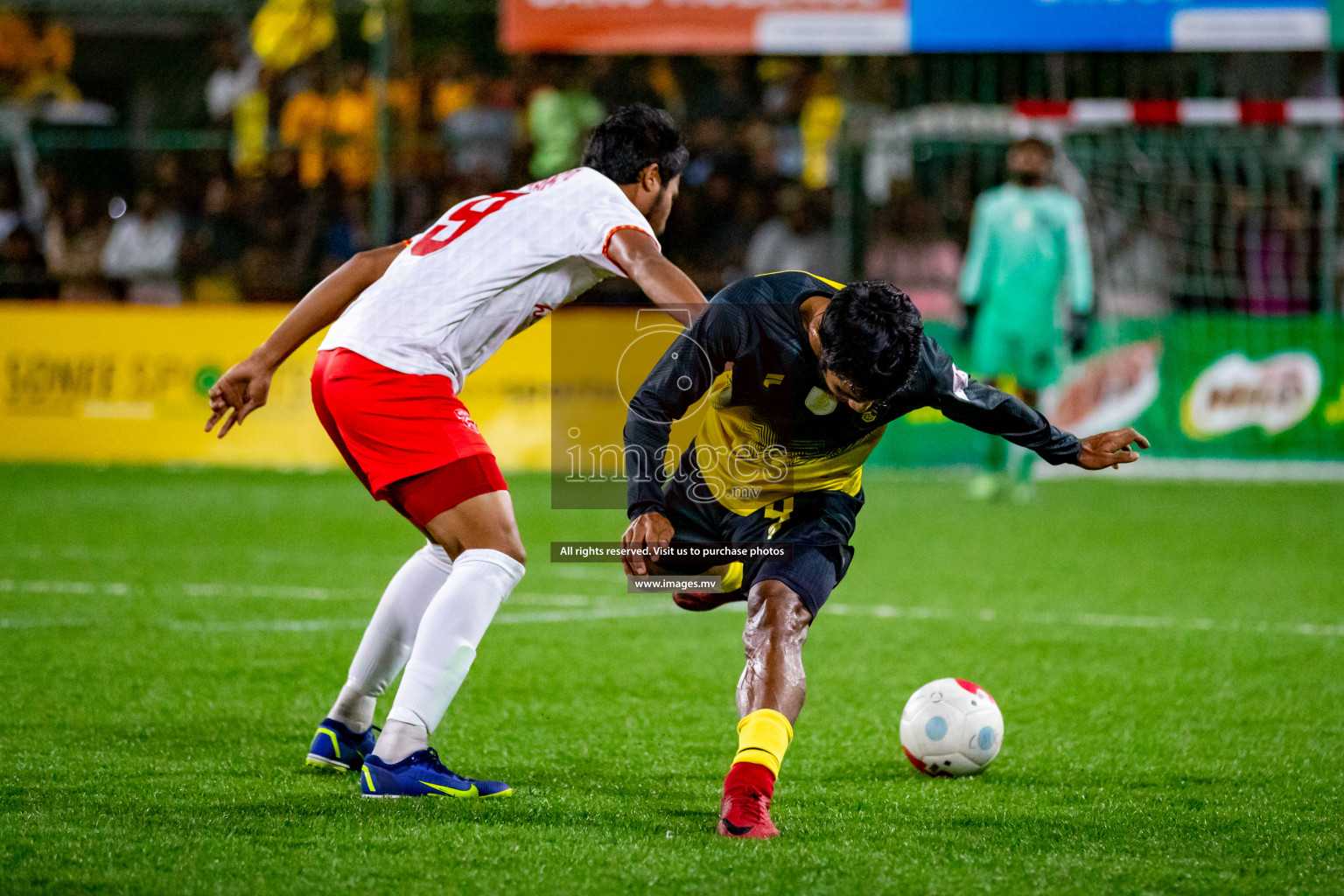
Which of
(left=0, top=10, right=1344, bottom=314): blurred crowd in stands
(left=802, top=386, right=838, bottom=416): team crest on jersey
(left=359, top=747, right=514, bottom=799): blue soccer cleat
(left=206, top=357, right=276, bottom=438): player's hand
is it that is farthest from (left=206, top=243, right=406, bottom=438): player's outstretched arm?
(left=0, top=10, right=1344, bottom=314): blurred crowd in stands

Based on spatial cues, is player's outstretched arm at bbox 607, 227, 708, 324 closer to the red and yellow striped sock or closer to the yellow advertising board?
the red and yellow striped sock

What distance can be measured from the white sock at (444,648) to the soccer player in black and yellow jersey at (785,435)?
398 millimetres

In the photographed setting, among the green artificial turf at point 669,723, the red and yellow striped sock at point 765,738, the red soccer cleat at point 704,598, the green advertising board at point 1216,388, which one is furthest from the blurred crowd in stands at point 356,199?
the red and yellow striped sock at point 765,738

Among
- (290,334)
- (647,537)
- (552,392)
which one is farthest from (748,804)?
(552,392)

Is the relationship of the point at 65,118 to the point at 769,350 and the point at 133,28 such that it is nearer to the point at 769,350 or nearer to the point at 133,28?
the point at 133,28

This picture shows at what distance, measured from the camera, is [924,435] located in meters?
13.8

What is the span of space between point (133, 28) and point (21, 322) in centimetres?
466

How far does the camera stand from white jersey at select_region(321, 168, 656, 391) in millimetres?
4098

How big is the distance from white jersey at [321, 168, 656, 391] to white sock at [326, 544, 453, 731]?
0.58 meters

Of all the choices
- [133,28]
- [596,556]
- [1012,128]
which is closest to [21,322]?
[133,28]

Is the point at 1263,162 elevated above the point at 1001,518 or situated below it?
above

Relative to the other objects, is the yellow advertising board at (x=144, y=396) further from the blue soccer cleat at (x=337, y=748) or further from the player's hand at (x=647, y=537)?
the player's hand at (x=647, y=537)

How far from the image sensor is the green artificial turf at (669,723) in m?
3.52

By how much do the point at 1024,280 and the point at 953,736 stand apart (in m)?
7.99
